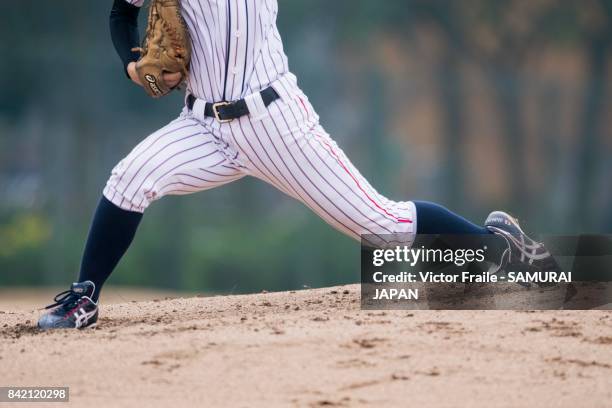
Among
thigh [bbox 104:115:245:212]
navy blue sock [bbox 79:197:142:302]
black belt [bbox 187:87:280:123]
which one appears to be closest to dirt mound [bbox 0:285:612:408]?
navy blue sock [bbox 79:197:142:302]

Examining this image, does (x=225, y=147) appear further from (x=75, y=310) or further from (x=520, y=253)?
(x=520, y=253)

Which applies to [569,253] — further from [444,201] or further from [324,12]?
[324,12]

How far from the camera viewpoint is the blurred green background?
10.5 meters

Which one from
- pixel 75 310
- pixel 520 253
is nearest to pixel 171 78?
pixel 75 310

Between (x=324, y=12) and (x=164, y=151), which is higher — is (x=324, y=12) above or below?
above

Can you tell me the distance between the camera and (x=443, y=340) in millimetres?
2684

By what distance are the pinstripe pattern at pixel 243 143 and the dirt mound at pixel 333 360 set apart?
0.37 m

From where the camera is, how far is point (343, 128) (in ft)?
37.0

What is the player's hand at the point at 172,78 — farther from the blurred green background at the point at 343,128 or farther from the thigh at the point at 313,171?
the blurred green background at the point at 343,128

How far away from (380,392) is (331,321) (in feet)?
1.85

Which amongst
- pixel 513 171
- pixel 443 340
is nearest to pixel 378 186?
pixel 513 171

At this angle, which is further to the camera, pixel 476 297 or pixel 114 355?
pixel 476 297

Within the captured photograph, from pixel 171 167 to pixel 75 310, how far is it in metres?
0.53

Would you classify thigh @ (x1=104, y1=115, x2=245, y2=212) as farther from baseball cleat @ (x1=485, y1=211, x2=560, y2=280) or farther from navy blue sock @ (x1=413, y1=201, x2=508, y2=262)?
baseball cleat @ (x1=485, y1=211, x2=560, y2=280)
